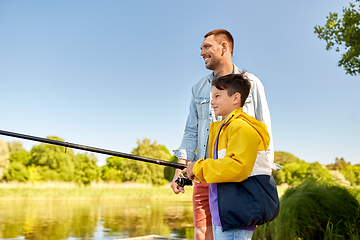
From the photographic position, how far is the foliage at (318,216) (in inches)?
171

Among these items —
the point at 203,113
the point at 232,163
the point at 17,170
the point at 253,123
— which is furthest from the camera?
the point at 17,170

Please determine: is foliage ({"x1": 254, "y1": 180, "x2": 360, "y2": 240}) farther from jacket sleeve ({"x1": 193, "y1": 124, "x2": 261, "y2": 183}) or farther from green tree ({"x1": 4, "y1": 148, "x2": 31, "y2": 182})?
green tree ({"x1": 4, "y1": 148, "x2": 31, "y2": 182})

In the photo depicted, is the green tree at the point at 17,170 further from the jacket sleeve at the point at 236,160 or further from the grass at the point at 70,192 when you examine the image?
the jacket sleeve at the point at 236,160

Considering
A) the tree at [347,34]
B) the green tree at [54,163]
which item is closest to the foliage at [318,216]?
the tree at [347,34]

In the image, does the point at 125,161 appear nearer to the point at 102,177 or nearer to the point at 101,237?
the point at 102,177

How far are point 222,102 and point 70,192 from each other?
17.4 metres

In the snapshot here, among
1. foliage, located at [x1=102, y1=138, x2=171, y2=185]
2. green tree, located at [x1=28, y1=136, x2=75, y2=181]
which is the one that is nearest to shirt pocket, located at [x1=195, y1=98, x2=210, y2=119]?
green tree, located at [x1=28, y1=136, x2=75, y2=181]

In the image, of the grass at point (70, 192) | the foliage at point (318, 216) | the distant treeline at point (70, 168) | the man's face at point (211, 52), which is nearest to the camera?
the man's face at point (211, 52)

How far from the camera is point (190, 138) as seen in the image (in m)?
2.34

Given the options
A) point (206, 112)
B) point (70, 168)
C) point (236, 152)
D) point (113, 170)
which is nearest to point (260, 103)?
point (206, 112)

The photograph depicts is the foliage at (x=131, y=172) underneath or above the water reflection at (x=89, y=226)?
above

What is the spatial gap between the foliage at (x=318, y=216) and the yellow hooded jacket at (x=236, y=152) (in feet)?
10.9

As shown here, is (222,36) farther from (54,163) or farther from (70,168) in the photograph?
(54,163)

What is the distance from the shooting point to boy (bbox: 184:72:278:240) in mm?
1417
